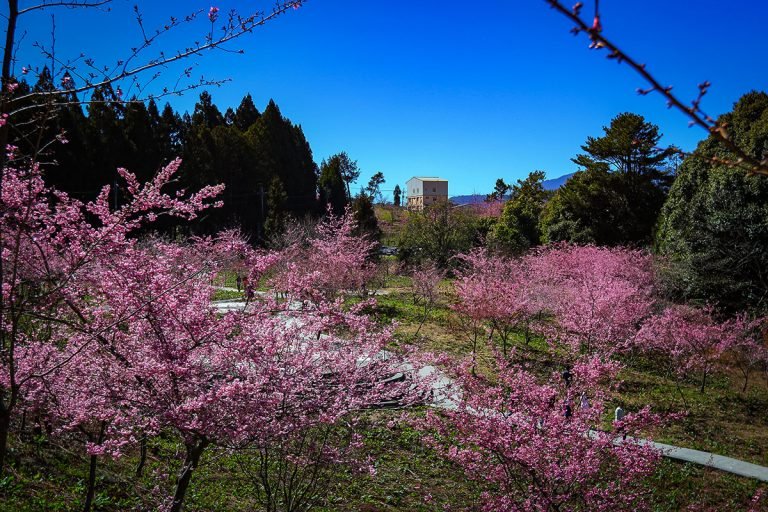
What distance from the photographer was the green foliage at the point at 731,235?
1486 cm

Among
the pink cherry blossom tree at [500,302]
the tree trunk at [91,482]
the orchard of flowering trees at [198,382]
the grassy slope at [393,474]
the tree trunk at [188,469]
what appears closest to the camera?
the orchard of flowering trees at [198,382]

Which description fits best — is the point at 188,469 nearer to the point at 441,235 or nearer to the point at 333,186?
the point at 441,235

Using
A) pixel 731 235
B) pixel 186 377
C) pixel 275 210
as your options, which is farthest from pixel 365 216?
pixel 186 377

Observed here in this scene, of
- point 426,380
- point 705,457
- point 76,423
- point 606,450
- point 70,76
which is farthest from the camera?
point 705,457

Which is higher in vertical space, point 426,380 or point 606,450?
point 426,380

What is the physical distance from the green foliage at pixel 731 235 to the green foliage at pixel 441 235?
1110 cm

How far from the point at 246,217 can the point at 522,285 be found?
21.6 metres

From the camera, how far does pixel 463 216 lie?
2838 centimetres

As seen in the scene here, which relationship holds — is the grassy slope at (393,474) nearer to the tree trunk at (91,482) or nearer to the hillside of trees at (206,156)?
the tree trunk at (91,482)

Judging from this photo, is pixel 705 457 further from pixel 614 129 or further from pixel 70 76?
pixel 614 129

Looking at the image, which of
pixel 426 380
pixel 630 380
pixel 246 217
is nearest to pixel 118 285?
pixel 426 380

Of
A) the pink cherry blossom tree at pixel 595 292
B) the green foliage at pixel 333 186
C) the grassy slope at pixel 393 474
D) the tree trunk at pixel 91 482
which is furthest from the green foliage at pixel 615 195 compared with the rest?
the tree trunk at pixel 91 482

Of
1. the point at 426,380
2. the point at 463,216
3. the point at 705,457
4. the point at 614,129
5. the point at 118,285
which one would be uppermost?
the point at 614,129

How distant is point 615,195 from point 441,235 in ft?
28.0
